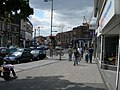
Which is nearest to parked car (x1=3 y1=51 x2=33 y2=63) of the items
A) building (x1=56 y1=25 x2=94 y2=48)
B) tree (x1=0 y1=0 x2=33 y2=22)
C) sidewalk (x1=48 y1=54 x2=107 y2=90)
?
sidewalk (x1=48 y1=54 x2=107 y2=90)

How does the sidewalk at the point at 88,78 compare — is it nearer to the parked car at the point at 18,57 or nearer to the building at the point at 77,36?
the parked car at the point at 18,57

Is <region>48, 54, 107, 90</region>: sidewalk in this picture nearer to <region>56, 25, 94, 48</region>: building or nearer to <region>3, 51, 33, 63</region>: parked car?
<region>3, 51, 33, 63</region>: parked car

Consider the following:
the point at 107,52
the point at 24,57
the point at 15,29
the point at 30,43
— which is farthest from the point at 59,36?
the point at 107,52

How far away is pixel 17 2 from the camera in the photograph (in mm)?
16953

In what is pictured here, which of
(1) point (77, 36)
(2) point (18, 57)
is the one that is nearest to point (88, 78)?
(2) point (18, 57)

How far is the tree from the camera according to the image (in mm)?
16828

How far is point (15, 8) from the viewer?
17266 mm

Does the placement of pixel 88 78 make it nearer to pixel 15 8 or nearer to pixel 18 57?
pixel 15 8

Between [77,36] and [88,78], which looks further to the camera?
[77,36]

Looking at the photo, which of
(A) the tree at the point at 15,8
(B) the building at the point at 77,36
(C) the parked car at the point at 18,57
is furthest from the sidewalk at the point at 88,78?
(B) the building at the point at 77,36

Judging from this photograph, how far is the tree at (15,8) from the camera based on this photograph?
1683cm

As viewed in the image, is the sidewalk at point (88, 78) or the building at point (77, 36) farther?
the building at point (77, 36)

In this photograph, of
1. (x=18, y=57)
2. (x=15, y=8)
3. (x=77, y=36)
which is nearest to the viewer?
(x=15, y=8)

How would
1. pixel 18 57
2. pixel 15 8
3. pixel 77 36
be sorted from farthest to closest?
pixel 77 36
pixel 18 57
pixel 15 8
